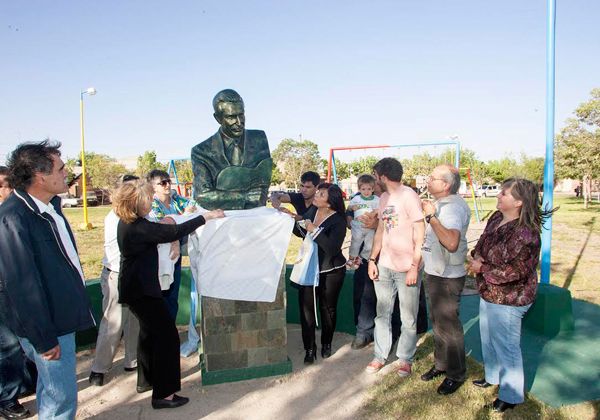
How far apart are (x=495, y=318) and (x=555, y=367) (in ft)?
3.45

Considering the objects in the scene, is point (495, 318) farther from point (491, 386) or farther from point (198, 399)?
point (198, 399)

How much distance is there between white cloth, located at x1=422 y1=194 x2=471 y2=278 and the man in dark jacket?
7.73 ft

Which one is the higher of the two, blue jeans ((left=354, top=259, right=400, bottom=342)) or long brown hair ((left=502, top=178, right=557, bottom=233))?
long brown hair ((left=502, top=178, right=557, bottom=233))

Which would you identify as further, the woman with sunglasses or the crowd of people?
the woman with sunglasses

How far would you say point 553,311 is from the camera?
4387 mm

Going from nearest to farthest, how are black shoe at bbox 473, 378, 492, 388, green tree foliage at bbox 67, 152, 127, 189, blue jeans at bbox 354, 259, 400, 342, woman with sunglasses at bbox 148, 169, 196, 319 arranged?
black shoe at bbox 473, 378, 492, 388, woman with sunglasses at bbox 148, 169, 196, 319, blue jeans at bbox 354, 259, 400, 342, green tree foliage at bbox 67, 152, 127, 189

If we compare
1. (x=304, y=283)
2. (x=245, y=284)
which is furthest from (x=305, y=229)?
(x=245, y=284)

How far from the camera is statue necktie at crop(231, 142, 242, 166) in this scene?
395 centimetres

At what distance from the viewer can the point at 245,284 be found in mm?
3672

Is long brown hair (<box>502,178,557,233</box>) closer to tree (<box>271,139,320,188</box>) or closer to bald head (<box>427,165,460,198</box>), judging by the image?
bald head (<box>427,165,460,198</box>)

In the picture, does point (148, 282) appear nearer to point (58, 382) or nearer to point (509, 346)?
point (58, 382)

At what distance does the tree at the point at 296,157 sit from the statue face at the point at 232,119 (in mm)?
49977

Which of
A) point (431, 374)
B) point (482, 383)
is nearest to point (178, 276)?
point (431, 374)

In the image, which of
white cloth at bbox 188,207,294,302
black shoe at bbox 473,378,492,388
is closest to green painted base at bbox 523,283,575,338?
black shoe at bbox 473,378,492,388
